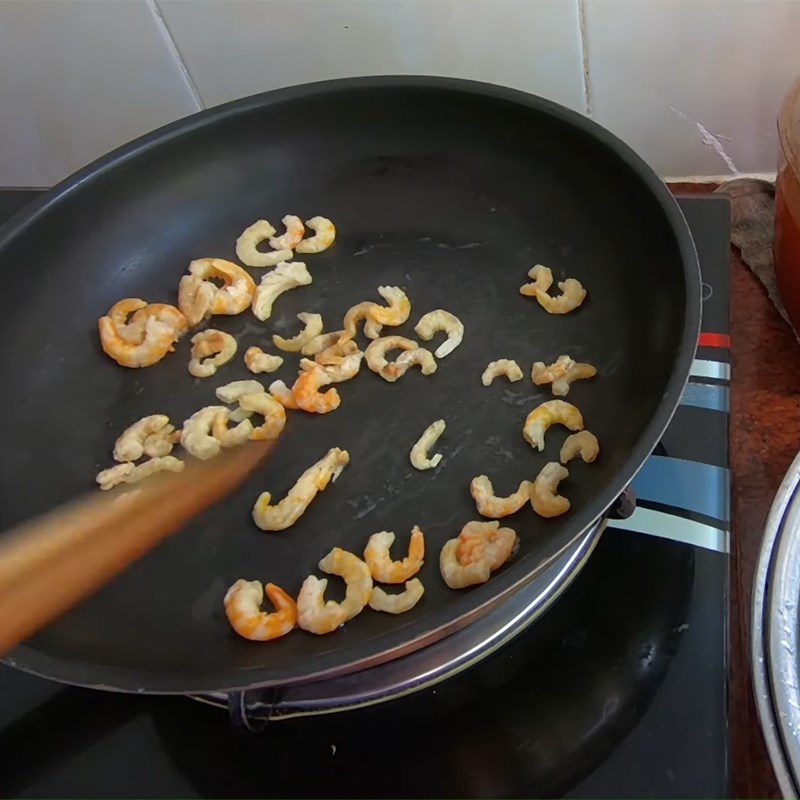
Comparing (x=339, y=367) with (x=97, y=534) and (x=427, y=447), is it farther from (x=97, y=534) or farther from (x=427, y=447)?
(x=97, y=534)

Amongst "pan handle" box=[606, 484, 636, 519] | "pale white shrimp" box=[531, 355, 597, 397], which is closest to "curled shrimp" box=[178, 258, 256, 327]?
"pale white shrimp" box=[531, 355, 597, 397]

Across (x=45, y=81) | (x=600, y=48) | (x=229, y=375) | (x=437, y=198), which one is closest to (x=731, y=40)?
(x=600, y=48)

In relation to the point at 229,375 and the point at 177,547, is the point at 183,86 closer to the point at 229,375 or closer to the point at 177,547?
the point at 229,375

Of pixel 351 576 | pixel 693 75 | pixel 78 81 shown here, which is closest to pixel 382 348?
pixel 351 576

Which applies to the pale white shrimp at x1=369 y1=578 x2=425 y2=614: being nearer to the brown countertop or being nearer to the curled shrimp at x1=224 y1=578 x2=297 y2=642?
the curled shrimp at x1=224 y1=578 x2=297 y2=642

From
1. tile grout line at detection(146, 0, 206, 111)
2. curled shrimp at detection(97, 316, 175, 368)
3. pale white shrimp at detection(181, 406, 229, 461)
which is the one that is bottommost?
pale white shrimp at detection(181, 406, 229, 461)
